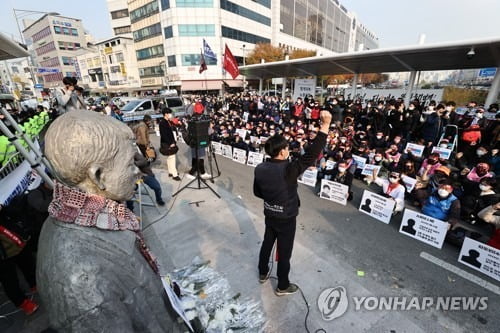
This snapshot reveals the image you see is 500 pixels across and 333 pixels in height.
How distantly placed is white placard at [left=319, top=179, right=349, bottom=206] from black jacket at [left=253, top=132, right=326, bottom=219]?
327cm

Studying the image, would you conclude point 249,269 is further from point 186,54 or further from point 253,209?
point 186,54

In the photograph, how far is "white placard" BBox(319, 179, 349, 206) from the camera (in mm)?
5332

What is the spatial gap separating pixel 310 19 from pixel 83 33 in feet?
196

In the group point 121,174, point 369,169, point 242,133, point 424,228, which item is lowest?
point 424,228

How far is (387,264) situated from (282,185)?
95.6 inches

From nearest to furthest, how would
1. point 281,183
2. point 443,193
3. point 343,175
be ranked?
point 281,183
point 443,193
point 343,175

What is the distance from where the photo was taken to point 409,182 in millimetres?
5555

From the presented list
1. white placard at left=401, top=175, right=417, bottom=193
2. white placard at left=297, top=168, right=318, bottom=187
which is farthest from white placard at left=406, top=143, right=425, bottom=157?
white placard at left=297, top=168, right=318, bottom=187

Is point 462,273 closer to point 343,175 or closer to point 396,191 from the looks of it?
point 396,191

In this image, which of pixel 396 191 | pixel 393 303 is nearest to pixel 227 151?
pixel 396 191

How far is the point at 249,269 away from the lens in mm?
3309

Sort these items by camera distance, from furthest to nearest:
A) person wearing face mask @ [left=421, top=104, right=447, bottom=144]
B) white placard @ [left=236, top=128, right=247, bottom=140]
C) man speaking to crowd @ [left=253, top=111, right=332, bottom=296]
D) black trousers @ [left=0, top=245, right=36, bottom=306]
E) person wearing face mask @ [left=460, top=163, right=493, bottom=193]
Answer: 1. white placard @ [left=236, top=128, right=247, bottom=140]
2. person wearing face mask @ [left=421, top=104, right=447, bottom=144]
3. person wearing face mask @ [left=460, top=163, right=493, bottom=193]
4. black trousers @ [left=0, top=245, right=36, bottom=306]
5. man speaking to crowd @ [left=253, top=111, right=332, bottom=296]

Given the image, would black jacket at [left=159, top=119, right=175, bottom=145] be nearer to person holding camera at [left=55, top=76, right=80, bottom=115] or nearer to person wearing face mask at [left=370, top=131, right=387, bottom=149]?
person holding camera at [left=55, top=76, right=80, bottom=115]

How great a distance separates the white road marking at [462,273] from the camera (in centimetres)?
309
